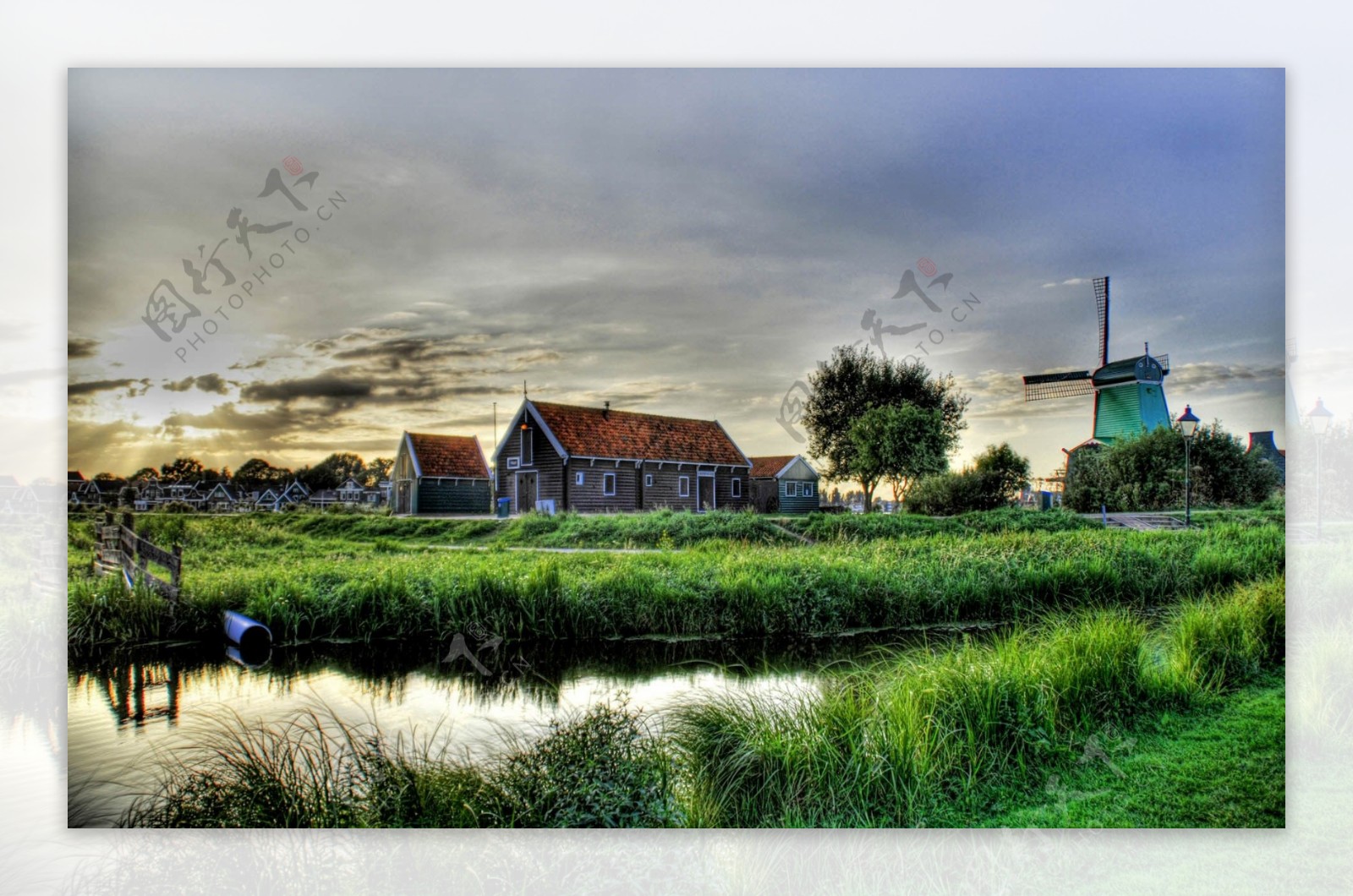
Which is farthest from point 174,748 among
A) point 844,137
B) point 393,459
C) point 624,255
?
point 844,137

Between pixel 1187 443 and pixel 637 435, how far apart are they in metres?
2.48

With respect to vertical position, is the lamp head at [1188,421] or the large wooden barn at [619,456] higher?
the lamp head at [1188,421]

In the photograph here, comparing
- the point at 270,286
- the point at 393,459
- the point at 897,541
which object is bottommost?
the point at 897,541

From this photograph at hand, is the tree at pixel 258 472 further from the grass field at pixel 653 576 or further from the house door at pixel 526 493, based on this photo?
the house door at pixel 526 493

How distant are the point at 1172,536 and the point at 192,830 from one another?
437 cm

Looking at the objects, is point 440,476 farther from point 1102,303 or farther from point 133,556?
point 1102,303

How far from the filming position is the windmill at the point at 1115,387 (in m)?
3.10

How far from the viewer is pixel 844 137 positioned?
3213 millimetres

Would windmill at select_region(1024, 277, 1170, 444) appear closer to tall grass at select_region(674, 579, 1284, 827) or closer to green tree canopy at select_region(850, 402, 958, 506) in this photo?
green tree canopy at select_region(850, 402, 958, 506)

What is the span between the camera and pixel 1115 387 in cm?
312

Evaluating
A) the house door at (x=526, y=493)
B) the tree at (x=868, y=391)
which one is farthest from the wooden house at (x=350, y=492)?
the tree at (x=868, y=391)

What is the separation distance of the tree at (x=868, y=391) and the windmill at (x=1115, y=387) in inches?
14.2

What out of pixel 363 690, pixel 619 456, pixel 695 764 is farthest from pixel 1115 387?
pixel 363 690

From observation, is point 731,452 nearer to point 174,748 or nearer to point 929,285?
point 929,285
